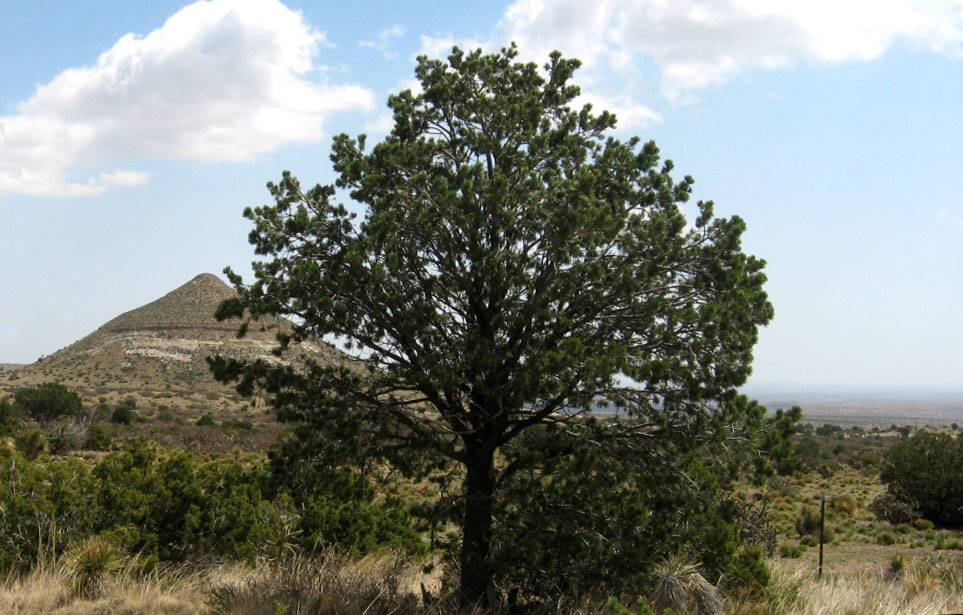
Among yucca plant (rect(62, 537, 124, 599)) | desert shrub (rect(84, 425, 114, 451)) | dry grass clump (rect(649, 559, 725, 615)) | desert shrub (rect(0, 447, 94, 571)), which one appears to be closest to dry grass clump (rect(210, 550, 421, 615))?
yucca plant (rect(62, 537, 124, 599))

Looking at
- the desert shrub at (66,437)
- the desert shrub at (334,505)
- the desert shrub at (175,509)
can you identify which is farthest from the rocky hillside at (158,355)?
the desert shrub at (175,509)

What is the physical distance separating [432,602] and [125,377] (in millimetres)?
72378

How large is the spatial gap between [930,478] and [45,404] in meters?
38.6

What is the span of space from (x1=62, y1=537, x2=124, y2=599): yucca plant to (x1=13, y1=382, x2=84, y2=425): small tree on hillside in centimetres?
3341

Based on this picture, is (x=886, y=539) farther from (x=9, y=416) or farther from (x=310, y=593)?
(x=9, y=416)

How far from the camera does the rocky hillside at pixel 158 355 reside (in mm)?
66312

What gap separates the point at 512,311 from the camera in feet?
27.2

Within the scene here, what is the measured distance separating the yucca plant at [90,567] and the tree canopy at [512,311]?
2125 mm

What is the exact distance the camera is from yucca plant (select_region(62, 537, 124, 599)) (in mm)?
7809

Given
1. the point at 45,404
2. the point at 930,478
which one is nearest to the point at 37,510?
the point at 930,478

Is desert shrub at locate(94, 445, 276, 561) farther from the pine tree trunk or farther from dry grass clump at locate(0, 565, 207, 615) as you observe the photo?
the pine tree trunk

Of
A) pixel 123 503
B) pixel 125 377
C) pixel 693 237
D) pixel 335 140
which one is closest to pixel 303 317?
pixel 335 140

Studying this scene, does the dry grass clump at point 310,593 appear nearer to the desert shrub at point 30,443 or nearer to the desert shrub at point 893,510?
the desert shrub at point 30,443

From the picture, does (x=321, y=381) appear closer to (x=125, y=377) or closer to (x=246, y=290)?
(x=246, y=290)
